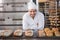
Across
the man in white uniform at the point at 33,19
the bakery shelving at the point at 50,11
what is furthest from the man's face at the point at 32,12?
the bakery shelving at the point at 50,11

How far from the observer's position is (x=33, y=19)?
1014mm

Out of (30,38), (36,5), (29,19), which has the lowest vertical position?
(30,38)

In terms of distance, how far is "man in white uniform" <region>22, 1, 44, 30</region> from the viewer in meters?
1.00

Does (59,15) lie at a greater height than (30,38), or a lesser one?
greater

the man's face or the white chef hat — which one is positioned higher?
the white chef hat

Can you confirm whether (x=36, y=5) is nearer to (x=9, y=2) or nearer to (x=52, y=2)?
(x=52, y=2)

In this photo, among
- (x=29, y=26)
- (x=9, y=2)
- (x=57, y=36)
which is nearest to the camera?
(x=57, y=36)

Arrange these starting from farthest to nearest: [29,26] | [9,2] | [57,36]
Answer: [9,2] → [29,26] → [57,36]

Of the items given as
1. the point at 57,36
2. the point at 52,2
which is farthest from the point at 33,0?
the point at 57,36

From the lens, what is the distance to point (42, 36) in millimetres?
810

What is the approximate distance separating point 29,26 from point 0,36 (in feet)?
0.92

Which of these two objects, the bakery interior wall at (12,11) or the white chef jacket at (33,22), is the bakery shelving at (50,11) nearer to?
the white chef jacket at (33,22)

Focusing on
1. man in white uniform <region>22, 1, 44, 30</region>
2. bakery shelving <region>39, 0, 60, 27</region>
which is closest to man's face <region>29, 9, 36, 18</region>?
man in white uniform <region>22, 1, 44, 30</region>

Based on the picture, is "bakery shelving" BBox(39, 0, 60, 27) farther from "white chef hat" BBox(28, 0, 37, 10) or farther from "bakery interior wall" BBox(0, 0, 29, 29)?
"bakery interior wall" BBox(0, 0, 29, 29)
